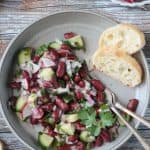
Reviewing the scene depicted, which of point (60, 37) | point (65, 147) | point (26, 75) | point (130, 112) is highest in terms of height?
point (60, 37)

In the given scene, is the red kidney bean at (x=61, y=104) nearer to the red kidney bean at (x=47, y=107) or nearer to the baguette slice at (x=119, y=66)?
the red kidney bean at (x=47, y=107)

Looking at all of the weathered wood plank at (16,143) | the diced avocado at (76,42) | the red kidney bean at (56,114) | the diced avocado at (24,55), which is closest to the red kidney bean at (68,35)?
the diced avocado at (76,42)

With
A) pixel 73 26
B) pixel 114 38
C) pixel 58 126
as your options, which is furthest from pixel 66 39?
pixel 58 126

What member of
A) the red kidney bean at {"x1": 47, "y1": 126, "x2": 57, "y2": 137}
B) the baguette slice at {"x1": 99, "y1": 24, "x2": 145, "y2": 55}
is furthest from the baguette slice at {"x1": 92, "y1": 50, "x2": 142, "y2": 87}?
the red kidney bean at {"x1": 47, "y1": 126, "x2": 57, "y2": 137}

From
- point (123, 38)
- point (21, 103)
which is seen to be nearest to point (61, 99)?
point (21, 103)

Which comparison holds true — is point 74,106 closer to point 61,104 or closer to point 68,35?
point 61,104
